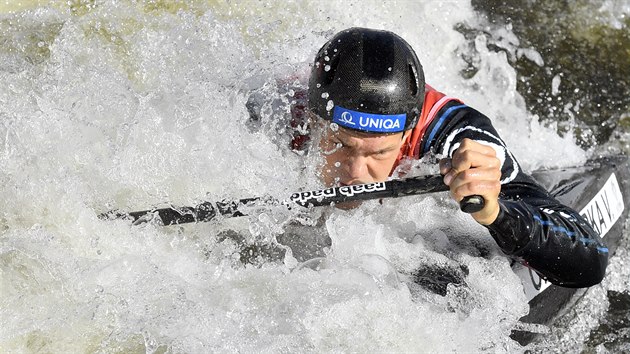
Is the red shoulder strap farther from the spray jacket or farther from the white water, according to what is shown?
the white water

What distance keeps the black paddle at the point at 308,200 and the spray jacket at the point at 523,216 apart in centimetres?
32

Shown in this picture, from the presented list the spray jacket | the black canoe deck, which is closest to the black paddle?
the spray jacket

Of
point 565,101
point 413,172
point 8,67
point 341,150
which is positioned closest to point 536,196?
point 413,172

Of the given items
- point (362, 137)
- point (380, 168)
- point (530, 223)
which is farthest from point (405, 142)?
point (530, 223)

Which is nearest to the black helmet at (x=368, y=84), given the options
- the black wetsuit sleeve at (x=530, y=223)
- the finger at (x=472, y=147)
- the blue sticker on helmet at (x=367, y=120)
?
the blue sticker on helmet at (x=367, y=120)

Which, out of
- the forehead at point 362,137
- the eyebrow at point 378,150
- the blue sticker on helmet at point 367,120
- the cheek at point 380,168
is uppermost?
the blue sticker on helmet at point 367,120

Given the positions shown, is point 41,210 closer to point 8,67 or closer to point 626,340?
point 8,67

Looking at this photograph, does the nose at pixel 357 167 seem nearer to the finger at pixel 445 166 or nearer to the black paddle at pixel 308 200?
the black paddle at pixel 308 200

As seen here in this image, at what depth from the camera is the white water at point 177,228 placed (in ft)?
9.66

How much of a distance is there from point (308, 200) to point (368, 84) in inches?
18.8

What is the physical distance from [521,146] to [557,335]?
1.43 metres

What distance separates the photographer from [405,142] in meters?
3.50

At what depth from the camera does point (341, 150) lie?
327 centimetres

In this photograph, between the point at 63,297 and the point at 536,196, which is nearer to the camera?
the point at 63,297
